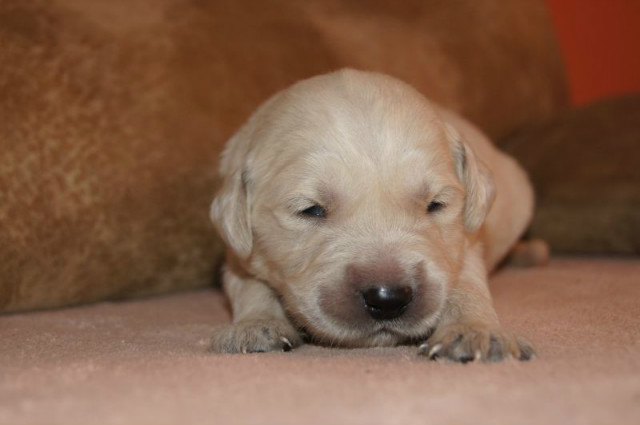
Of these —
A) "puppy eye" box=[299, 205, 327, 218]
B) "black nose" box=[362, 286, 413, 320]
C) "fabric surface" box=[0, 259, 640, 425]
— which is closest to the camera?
"fabric surface" box=[0, 259, 640, 425]

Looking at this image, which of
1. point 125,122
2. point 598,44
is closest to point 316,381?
point 125,122

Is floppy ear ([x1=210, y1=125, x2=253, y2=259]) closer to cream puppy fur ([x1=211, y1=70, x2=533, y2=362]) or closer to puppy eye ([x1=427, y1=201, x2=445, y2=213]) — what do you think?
cream puppy fur ([x1=211, y1=70, x2=533, y2=362])

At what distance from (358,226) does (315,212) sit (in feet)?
0.69

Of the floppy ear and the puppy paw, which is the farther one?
the floppy ear

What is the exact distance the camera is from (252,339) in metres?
2.48

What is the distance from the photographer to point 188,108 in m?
3.90

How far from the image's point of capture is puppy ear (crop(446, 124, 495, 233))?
9.76 ft

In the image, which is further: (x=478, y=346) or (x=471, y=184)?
(x=471, y=184)

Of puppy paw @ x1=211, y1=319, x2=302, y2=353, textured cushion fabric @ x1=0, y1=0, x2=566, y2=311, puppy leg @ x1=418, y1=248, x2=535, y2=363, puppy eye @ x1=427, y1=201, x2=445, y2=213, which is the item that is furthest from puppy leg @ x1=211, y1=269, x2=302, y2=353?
textured cushion fabric @ x1=0, y1=0, x2=566, y2=311

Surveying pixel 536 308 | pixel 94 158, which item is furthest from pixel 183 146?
pixel 536 308

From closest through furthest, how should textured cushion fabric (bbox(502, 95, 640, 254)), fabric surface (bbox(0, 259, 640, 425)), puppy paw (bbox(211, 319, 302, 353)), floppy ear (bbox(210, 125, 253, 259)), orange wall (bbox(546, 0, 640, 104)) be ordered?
fabric surface (bbox(0, 259, 640, 425)) < puppy paw (bbox(211, 319, 302, 353)) < floppy ear (bbox(210, 125, 253, 259)) < textured cushion fabric (bbox(502, 95, 640, 254)) < orange wall (bbox(546, 0, 640, 104))

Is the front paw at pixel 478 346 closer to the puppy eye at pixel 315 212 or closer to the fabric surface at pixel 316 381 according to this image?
the fabric surface at pixel 316 381

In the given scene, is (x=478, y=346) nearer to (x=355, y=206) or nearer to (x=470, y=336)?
(x=470, y=336)

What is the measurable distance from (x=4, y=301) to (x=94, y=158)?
2.40 feet
